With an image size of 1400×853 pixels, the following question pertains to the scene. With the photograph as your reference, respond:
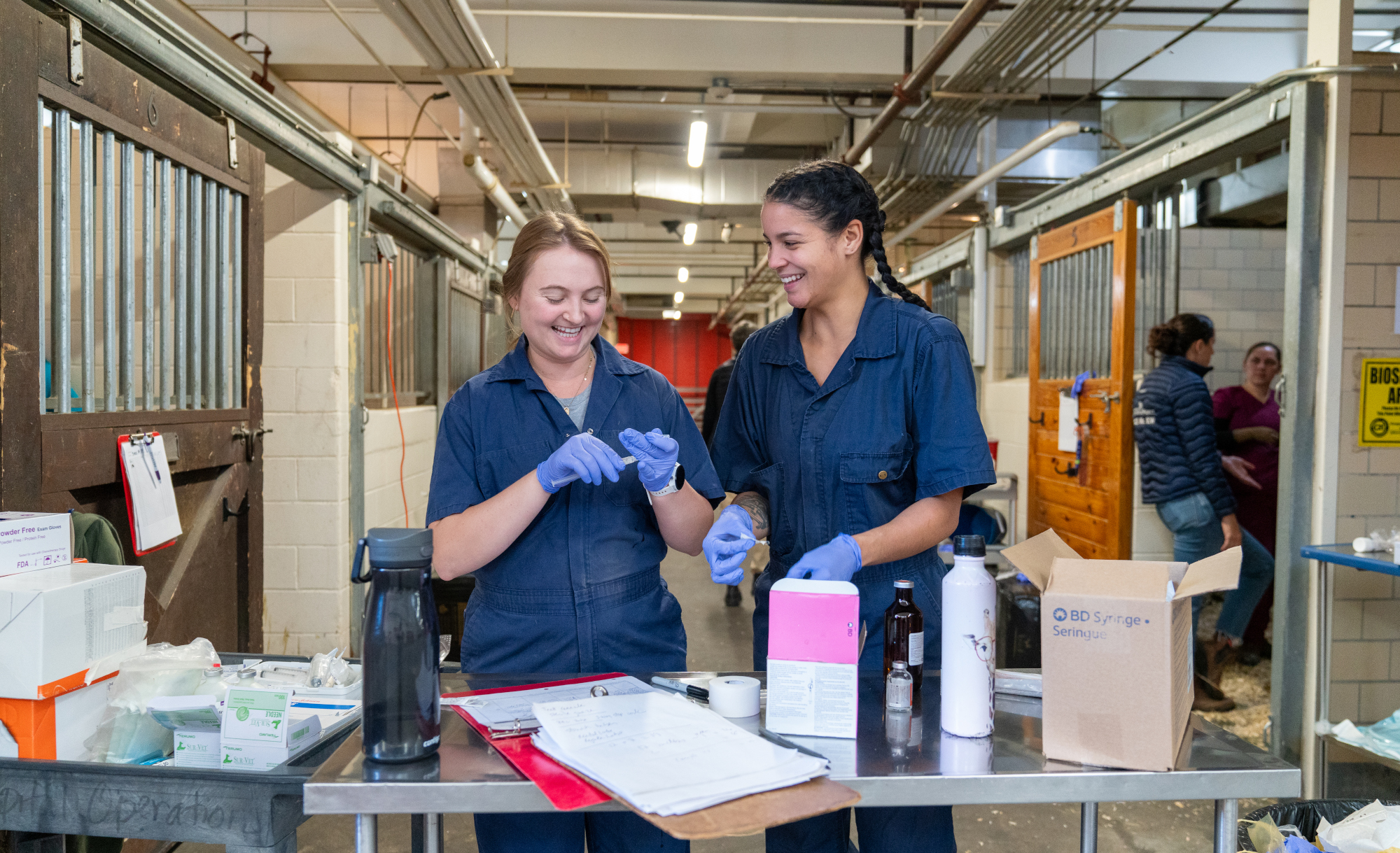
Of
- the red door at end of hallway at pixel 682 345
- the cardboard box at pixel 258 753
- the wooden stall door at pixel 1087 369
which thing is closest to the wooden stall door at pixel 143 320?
the cardboard box at pixel 258 753

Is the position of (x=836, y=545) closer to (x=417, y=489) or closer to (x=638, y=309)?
(x=417, y=489)

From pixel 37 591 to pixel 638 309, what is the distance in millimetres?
19668

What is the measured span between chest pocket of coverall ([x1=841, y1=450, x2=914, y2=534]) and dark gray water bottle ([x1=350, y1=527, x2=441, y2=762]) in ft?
2.46

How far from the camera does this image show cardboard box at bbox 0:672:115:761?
133 cm

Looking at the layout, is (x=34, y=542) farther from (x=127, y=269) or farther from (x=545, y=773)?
(x=127, y=269)

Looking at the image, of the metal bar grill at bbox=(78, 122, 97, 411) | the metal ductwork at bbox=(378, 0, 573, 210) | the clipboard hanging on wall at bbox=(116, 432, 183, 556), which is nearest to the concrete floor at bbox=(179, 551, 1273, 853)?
the clipboard hanging on wall at bbox=(116, 432, 183, 556)

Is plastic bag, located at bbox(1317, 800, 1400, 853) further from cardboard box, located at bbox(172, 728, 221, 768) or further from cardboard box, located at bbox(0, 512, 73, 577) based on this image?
cardboard box, located at bbox(0, 512, 73, 577)

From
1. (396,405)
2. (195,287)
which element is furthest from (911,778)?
(396,405)

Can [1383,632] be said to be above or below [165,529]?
below

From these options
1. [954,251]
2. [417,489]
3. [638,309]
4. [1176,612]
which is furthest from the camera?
[638,309]

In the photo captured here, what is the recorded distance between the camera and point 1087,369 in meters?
4.59

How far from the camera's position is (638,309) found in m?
20.8

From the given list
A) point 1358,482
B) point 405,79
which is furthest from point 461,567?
point 405,79

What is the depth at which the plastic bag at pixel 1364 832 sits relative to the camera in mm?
1697
